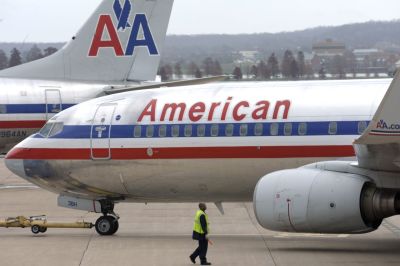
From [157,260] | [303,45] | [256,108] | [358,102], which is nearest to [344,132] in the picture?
[358,102]

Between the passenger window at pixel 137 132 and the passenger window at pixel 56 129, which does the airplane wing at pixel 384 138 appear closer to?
the passenger window at pixel 137 132

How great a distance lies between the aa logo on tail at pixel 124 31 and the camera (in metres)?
35.6

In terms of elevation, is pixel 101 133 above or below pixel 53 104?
above

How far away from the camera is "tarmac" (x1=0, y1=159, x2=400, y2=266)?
2019 cm

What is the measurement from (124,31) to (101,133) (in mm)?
12336

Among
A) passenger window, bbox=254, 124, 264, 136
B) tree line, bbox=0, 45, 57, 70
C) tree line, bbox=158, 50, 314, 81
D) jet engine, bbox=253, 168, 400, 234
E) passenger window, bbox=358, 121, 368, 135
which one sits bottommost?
tree line, bbox=158, 50, 314, 81

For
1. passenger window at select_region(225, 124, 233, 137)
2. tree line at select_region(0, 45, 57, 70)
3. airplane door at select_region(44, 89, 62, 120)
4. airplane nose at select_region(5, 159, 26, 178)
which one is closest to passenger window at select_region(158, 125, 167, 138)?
passenger window at select_region(225, 124, 233, 137)

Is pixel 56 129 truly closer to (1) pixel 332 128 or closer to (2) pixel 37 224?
(2) pixel 37 224

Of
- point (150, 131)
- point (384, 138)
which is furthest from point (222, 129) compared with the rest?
point (384, 138)

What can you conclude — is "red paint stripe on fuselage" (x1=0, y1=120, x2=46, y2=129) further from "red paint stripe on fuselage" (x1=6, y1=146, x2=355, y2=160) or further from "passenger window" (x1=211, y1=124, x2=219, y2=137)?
"passenger window" (x1=211, y1=124, x2=219, y2=137)

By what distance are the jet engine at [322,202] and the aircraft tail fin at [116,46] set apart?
54.6 feet

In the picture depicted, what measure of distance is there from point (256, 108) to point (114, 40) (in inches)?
557

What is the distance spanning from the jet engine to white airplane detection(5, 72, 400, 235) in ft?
0.06

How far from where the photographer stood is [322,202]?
19.2 metres
